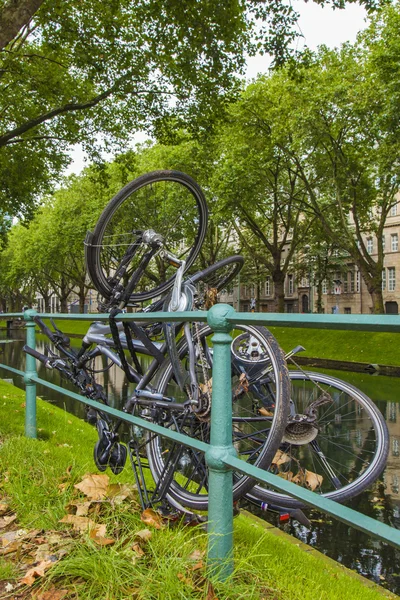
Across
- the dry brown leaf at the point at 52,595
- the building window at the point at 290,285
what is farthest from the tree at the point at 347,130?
the building window at the point at 290,285

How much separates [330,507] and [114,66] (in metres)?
13.1

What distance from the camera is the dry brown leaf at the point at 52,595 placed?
2.02 meters

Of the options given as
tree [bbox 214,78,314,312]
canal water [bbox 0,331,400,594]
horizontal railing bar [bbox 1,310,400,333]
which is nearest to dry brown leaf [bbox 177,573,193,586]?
horizontal railing bar [bbox 1,310,400,333]

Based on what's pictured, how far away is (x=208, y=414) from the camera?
8.89ft

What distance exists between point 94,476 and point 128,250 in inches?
54.8

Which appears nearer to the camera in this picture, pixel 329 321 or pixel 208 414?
pixel 329 321

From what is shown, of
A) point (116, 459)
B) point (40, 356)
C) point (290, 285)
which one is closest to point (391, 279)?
point (290, 285)

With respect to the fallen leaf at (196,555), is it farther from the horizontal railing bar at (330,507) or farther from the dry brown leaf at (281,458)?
the dry brown leaf at (281,458)

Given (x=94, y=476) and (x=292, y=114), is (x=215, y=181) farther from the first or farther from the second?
(x=94, y=476)

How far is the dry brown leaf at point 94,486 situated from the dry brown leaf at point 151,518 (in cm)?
33

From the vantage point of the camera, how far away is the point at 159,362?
3125 mm

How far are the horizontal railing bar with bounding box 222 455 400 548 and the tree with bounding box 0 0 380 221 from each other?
27.9 ft

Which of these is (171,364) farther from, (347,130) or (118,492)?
(347,130)

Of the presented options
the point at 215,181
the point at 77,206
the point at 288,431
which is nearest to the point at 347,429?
the point at 288,431
